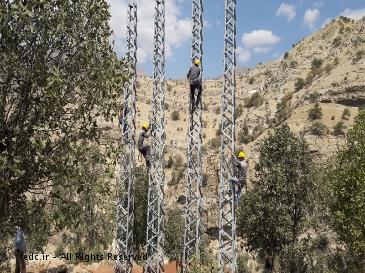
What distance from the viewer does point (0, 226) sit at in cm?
1037

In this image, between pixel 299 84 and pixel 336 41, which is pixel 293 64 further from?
pixel 299 84

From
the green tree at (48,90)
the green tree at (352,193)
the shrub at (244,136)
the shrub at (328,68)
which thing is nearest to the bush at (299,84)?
the shrub at (328,68)

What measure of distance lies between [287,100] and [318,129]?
22.9 metres

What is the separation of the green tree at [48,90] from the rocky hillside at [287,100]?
46.5m

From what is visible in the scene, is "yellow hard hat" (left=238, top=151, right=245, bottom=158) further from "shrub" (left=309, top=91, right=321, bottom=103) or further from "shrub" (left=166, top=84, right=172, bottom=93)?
"shrub" (left=166, top=84, right=172, bottom=93)

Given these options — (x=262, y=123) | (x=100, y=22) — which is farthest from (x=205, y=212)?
(x=100, y=22)

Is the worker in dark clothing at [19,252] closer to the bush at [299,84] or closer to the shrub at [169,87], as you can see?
the bush at [299,84]

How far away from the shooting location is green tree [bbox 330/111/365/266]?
2416 centimetres

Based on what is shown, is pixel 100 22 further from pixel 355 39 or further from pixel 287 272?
pixel 355 39

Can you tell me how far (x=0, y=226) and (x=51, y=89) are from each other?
345cm

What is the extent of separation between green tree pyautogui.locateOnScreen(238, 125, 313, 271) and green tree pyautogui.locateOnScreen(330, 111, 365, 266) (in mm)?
5284

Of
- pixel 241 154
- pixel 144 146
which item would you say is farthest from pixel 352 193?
pixel 144 146

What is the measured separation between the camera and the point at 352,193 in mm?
24875

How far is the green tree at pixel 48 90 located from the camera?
9508mm
